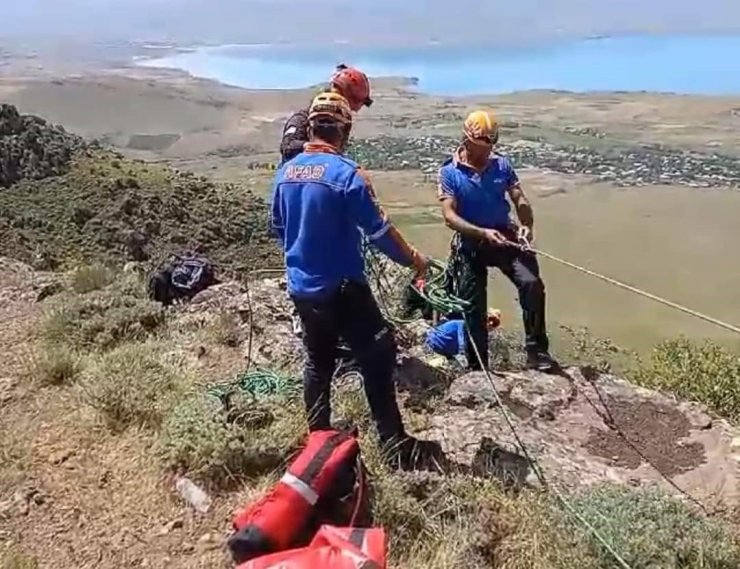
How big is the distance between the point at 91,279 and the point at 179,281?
922 mm

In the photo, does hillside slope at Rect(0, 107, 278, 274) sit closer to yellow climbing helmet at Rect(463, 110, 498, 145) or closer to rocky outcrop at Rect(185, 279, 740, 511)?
rocky outcrop at Rect(185, 279, 740, 511)

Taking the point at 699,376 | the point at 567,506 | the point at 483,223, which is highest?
the point at 483,223

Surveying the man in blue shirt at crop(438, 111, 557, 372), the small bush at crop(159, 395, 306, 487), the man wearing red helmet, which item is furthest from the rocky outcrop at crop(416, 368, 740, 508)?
the man wearing red helmet

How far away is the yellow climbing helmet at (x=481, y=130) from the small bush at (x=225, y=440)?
6.14ft

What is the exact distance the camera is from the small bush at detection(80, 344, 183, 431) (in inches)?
216

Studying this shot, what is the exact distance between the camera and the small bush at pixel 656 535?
3.84 m

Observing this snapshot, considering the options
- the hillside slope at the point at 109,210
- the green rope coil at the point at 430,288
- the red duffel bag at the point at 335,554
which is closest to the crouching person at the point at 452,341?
the green rope coil at the point at 430,288

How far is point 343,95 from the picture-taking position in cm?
564

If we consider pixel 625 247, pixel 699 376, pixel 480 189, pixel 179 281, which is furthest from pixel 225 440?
pixel 625 247

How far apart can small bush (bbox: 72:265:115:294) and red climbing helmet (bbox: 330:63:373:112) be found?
3735 millimetres

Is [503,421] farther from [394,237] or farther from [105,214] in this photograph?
[105,214]

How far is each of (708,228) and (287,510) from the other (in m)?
41.3

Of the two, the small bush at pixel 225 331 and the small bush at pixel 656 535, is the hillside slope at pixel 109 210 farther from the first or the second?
the small bush at pixel 656 535

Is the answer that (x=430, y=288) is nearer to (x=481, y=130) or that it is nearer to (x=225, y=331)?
(x=481, y=130)
